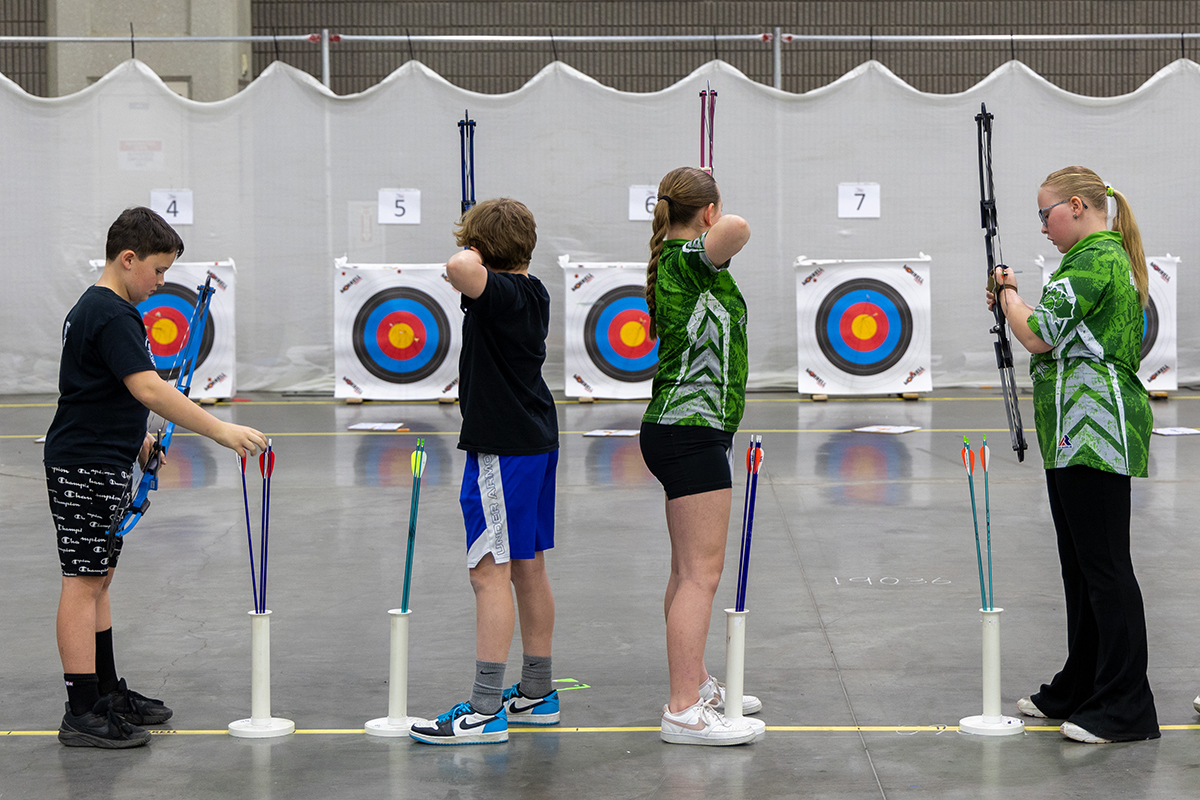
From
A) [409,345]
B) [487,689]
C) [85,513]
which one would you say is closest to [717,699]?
[487,689]

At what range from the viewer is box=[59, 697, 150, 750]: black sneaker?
9.46ft

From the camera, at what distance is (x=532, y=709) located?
3.08 m

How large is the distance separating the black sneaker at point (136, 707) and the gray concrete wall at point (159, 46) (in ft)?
34.1

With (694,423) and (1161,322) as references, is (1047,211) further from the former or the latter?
(1161,322)

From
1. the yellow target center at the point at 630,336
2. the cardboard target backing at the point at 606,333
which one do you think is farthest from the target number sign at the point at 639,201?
the yellow target center at the point at 630,336

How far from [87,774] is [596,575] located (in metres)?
2.01

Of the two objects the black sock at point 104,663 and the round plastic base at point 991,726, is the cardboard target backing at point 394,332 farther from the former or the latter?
the round plastic base at point 991,726

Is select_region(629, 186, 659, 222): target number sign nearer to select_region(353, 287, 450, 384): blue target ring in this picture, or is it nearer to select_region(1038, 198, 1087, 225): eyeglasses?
select_region(353, 287, 450, 384): blue target ring

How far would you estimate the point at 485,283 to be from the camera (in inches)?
113

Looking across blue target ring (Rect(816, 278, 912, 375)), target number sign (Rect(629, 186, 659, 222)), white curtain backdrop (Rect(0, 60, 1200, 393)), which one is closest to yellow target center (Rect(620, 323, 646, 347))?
white curtain backdrop (Rect(0, 60, 1200, 393))

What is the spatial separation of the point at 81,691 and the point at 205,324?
23.7 ft

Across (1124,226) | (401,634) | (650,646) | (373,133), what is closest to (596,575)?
(650,646)

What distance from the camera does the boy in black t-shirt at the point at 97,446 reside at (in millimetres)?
2887

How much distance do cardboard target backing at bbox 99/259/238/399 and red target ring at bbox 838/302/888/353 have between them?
182 inches
